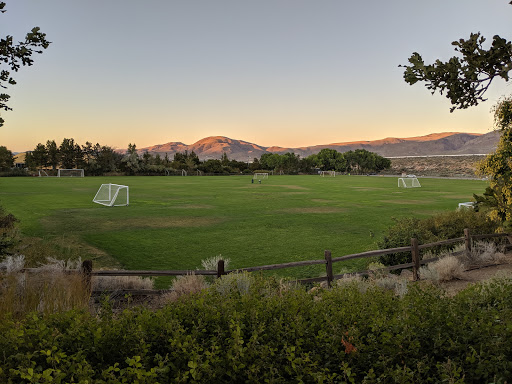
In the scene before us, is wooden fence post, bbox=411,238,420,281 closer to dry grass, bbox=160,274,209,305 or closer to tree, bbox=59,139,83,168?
dry grass, bbox=160,274,209,305

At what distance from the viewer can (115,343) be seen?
156 inches

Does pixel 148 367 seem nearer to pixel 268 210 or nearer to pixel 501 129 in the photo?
pixel 501 129

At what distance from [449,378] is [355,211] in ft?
85.5

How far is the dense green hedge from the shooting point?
3391 mm

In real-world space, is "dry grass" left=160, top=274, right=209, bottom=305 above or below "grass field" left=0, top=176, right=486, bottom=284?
above

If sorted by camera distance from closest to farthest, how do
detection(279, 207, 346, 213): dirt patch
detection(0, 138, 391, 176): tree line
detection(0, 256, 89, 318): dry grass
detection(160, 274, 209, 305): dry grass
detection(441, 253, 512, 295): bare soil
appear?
detection(0, 256, 89, 318): dry grass → detection(160, 274, 209, 305): dry grass → detection(441, 253, 512, 295): bare soil → detection(279, 207, 346, 213): dirt patch → detection(0, 138, 391, 176): tree line

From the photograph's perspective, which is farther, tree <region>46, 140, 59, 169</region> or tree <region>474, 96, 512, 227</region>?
tree <region>46, 140, 59, 169</region>

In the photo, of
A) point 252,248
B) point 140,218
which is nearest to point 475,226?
point 252,248

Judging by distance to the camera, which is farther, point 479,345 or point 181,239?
point 181,239

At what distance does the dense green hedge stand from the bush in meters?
9.40

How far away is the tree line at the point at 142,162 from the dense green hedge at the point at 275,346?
110017mm

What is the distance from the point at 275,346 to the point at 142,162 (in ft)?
392

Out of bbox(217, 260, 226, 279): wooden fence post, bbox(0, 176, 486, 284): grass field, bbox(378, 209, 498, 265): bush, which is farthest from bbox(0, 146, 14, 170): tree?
bbox(217, 260, 226, 279): wooden fence post

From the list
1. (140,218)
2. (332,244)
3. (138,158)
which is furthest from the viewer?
(138,158)
